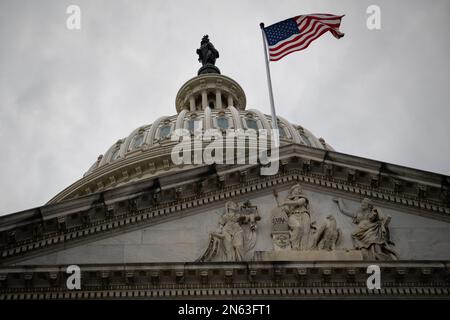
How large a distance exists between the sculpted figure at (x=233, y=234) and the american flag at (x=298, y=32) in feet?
31.1

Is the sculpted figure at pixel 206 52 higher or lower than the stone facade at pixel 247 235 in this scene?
higher

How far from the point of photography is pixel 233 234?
20938 mm

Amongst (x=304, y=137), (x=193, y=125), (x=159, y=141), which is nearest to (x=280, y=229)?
(x=159, y=141)

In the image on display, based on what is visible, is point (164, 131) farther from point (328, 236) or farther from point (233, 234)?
point (328, 236)

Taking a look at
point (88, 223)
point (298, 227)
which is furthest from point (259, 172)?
point (88, 223)

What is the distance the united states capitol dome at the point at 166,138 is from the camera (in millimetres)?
46375

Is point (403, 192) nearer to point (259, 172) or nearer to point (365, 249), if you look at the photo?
point (365, 249)

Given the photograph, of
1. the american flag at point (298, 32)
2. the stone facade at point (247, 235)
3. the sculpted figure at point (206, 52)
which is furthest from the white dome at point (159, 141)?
the stone facade at point (247, 235)

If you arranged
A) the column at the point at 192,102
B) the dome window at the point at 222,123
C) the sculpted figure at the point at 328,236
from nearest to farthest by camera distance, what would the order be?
1. the sculpted figure at the point at 328,236
2. the dome window at the point at 222,123
3. the column at the point at 192,102

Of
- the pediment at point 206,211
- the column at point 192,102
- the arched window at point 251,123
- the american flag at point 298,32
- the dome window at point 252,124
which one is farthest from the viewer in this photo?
the column at point 192,102

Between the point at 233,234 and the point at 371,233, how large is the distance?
13.2 ft

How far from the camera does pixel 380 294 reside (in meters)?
19.4

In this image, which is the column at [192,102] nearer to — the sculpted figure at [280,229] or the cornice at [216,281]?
the sculpted figure at [280,229]

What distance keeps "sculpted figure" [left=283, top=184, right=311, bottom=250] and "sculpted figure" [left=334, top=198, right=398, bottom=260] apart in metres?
1.16
